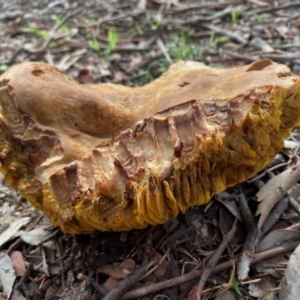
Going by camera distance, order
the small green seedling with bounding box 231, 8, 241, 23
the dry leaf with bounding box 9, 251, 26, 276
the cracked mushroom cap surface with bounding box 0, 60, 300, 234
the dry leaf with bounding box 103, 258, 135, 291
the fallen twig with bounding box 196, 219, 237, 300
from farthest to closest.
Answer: the small green seedling with bounding box 231, 8, 241, 23 < the dry leaf with bounding box 9, 251, 26, 276 < the dry leaf with bounding box 103, 258, 135, 291 < the fallen twig with bounding box 196, 219, 237, 300 < the cracked mushroom cap surface with bounding box 0, 60, 300, 234

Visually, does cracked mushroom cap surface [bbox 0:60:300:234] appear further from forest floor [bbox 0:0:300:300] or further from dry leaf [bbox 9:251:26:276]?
dry leaf [bbox 9:251:26:276]

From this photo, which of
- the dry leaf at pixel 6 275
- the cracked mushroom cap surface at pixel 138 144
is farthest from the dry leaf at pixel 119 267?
the dry leaf at pixel 6 275

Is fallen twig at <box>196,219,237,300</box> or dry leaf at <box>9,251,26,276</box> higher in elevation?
fallen twig at <box>196,219,237,300</box>

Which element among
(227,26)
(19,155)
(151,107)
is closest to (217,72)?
(151,107)

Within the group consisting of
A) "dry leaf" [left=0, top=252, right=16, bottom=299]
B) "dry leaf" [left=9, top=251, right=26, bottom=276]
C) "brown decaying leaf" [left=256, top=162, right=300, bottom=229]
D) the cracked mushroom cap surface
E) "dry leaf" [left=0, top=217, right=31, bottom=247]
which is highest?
the cracked mushroom cap surface

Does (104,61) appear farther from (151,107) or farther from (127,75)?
(151,107)

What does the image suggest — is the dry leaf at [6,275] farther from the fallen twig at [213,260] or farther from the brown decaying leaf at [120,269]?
the fallen twig at [213,260]

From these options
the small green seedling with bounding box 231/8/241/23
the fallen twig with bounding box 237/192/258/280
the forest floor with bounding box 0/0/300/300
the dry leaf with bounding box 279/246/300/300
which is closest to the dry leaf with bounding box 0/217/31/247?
the forest floor with bounding box 0/0/300/300
